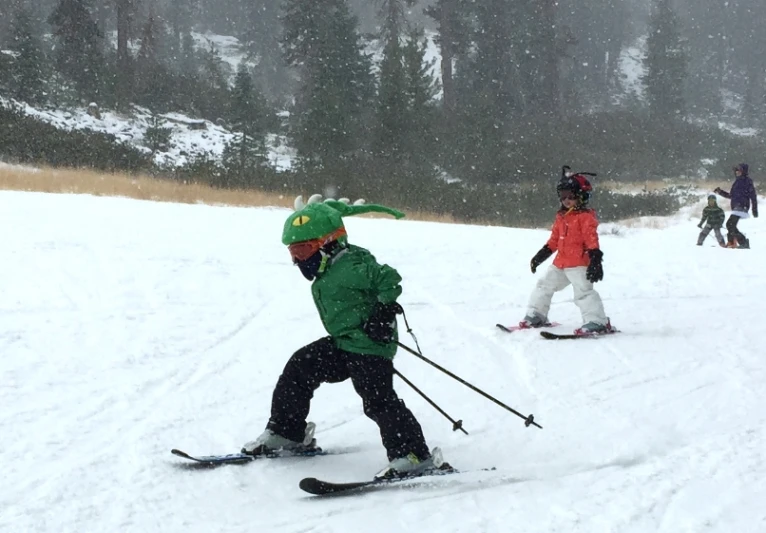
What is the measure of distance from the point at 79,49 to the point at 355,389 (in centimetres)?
2776

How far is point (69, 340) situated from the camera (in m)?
5.24

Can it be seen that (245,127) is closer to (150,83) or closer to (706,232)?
(150,83)

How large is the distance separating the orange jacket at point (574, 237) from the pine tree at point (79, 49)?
2417 centimetres

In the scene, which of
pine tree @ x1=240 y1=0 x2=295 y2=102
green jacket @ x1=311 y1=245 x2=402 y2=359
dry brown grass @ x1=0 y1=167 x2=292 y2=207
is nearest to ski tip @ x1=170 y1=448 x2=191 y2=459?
green jacket @ x1=311 y1=245 x2=402 y2=359

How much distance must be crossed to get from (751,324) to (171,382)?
541 cm

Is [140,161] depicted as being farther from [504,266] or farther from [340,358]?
[340,358]

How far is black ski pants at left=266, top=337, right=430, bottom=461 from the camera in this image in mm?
3262

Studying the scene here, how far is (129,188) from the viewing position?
14.8 metres

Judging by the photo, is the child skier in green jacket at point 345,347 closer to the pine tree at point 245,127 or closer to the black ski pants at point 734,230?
the black ski pants at point 734,230

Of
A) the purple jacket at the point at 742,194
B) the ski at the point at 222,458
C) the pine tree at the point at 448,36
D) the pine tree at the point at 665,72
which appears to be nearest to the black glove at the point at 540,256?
the ski at the point at 222,458

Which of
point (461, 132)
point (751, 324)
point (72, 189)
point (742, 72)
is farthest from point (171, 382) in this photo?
point (742, 72)

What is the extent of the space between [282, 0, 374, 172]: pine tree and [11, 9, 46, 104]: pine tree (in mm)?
9094

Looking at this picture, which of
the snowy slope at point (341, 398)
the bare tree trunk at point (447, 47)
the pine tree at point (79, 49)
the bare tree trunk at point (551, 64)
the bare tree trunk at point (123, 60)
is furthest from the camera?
the bare tree trunk at point (551, 64)

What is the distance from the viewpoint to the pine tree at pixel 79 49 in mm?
26031
